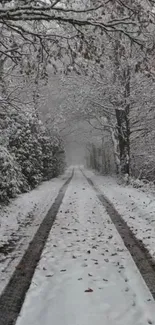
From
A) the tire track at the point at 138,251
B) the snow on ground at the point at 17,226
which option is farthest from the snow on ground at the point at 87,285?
the snow on ground at the point at 17,226

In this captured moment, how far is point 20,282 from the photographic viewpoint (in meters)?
6.57

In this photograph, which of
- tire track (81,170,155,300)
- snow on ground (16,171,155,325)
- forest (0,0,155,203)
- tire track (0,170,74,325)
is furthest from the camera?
forest (0,0,155,203)

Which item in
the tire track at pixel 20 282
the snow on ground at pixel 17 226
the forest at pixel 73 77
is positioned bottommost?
A: the snow on ground at pixel 17 226

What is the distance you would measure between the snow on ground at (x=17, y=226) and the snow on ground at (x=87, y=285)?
0.59 metres

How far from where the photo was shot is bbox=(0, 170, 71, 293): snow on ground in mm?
7852

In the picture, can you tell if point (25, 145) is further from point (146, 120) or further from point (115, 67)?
point (146, 120)

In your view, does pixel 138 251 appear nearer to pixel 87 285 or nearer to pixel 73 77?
pixel 87 285

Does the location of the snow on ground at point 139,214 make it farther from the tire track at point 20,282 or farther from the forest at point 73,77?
the forest at point 73,77

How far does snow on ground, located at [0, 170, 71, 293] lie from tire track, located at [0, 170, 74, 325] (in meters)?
0.13

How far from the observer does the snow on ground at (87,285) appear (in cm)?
517

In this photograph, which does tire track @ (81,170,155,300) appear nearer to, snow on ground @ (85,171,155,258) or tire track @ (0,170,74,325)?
snow on ground @ (85,171,155,258)

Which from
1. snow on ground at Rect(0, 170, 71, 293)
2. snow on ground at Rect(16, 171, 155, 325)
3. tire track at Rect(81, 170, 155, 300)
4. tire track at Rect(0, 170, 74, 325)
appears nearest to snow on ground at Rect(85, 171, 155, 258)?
tire track at Rect(81, 170, 155, 300)

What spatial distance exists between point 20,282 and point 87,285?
112cm

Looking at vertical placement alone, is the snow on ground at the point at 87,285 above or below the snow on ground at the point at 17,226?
above
